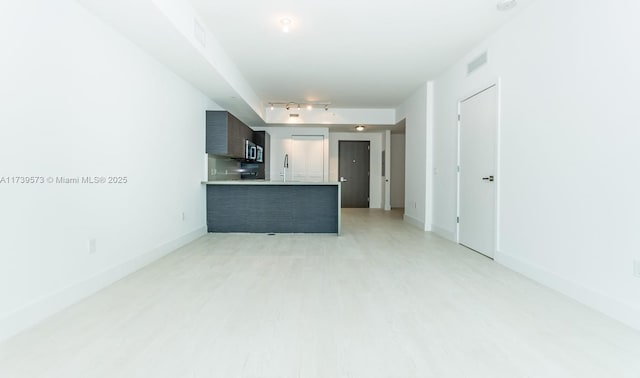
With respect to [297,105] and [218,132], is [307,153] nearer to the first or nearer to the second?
[297,105]

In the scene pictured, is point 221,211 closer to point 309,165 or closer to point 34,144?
point 34,144

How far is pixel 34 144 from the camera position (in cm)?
210

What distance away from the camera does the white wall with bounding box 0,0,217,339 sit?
195cm

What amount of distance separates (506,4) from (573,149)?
1552 millimetres

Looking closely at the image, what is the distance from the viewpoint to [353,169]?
33.1 ft

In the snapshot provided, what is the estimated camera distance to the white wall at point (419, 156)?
223 inches

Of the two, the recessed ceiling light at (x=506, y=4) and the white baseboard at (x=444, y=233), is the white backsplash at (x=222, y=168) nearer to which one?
the white baseboard at (x=444, y=233)

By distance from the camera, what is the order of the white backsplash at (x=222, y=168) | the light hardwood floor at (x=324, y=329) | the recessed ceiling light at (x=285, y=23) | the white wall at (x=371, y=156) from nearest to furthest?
the light hardwood floor at (x=324, y=329) → the recessed ceiling light at (x=285, y=23) → the white backsplash at (x=222, y=168) → the white wall at (x=371, y=156)

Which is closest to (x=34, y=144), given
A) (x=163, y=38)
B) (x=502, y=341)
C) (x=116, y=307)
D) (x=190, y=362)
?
(x=116, y=307)

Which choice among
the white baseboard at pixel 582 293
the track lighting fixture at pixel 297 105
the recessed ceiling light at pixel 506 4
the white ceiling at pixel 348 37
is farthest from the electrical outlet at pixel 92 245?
the track lighting fixture at pixel 297 105

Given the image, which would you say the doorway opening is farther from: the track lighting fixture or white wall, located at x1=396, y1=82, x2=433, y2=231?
the track lighting fixture

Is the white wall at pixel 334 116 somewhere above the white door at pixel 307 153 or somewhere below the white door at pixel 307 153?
above

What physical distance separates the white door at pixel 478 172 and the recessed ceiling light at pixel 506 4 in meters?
0.85

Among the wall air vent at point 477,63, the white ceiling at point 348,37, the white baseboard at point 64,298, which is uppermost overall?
the white ceiling at point 348,37
